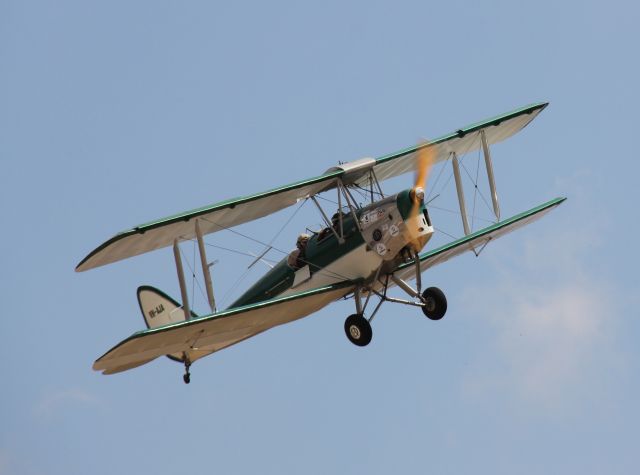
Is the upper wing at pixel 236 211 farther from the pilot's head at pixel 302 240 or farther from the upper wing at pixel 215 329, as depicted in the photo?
the upper wing at pixel 215 329

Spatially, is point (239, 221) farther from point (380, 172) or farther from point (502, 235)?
point (502, 235)

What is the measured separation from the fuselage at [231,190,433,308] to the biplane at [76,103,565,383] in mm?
16

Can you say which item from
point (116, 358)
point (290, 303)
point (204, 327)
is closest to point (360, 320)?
point (290, 303)

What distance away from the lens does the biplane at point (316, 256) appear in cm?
2208

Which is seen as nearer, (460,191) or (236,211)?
(236,211)

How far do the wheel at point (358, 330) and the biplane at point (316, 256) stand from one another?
0.02 m

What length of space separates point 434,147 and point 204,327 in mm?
5909

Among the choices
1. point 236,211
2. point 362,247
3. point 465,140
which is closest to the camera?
point 362,247

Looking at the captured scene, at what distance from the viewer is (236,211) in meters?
23.4

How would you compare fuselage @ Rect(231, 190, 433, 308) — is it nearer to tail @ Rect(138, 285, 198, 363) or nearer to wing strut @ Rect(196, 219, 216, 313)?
wing strut @ Rect(196, 219, 216, 313)

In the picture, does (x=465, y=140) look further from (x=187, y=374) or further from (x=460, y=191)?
(x=187, y=374)

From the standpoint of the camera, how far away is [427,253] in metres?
24.4

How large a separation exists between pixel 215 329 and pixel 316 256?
2.24 metres

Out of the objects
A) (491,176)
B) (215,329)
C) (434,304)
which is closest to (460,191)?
(491,176)
